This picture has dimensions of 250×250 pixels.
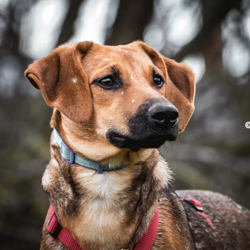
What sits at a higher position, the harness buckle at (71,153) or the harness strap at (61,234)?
the harness buckle at (71,153)

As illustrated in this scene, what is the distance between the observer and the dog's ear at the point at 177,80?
10.4 feet

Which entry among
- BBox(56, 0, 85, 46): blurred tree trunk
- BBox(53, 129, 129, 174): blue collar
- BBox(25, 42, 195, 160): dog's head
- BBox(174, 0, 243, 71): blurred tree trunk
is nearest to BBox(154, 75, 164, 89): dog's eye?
BBox(25, 42, 195, 160): dog's head

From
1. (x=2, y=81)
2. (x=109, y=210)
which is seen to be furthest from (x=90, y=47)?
(x=2, y=81)

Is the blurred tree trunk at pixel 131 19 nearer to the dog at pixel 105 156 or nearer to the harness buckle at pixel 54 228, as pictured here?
the dog at pixel 105 156

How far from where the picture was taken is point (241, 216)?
368 centimetres

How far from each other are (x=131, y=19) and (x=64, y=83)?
6.17 meters

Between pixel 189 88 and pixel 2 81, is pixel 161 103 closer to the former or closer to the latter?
pixel 189 88

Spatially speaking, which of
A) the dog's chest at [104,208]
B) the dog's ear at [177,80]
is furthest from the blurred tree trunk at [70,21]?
the dog's chest at [104,208]

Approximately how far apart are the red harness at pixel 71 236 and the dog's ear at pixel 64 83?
0.86 meters

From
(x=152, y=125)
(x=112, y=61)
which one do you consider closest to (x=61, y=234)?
(x=152, y=125)

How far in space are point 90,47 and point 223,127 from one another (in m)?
6.24

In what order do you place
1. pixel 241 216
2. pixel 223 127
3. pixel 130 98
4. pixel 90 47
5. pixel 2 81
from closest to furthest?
pixel 130 98, pixel 90 47, pixel 241 216, pixel 2 81, pixel 223 127

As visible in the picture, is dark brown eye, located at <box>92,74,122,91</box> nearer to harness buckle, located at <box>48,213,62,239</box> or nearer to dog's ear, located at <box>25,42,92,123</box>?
dog's ear, located at <box>25,42,92,123</box>

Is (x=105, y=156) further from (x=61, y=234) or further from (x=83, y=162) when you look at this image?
(x=61, y=234)
